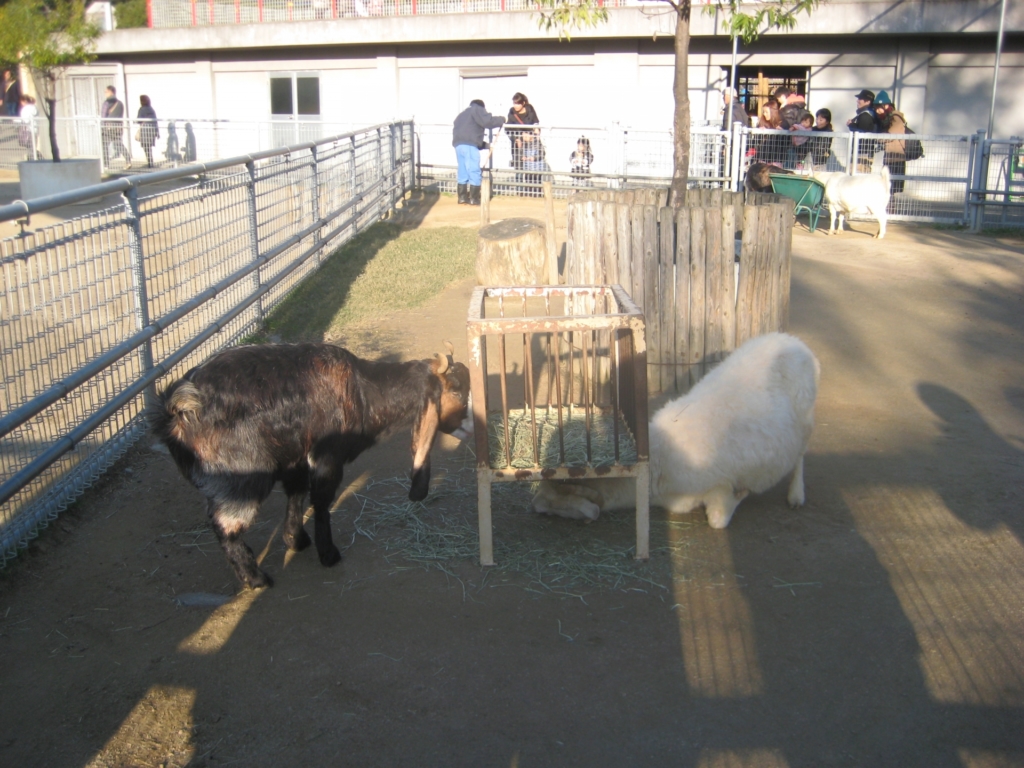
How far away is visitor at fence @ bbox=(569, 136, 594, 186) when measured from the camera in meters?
17.9

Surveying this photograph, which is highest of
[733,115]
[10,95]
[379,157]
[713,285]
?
[10,95]

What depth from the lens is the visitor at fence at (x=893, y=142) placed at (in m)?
15.2

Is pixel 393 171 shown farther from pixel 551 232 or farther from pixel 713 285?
pixel 713 285

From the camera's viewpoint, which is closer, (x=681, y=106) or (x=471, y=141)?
(x=681, y=106)

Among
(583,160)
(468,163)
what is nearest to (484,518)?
(468,163)

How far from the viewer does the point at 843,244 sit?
44.3 ft

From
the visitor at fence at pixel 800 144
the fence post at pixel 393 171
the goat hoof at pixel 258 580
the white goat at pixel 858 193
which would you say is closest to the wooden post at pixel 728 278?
the goat hoof at pixel 258 580

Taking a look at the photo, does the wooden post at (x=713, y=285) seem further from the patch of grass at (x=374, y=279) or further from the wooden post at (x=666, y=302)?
the patch of grass at (x=374, y=279)

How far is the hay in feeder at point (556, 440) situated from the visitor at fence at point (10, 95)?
94.3 ft

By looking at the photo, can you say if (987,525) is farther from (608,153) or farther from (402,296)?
(608,153)

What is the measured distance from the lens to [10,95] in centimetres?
3009

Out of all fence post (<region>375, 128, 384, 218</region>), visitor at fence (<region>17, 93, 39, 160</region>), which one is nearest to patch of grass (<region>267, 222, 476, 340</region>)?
fence post (<region>375, 128, 384, 218</region>)

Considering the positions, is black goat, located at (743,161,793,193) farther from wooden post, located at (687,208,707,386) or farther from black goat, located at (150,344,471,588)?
black goat, located at (150,344,471,588)

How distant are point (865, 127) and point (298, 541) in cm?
1438
